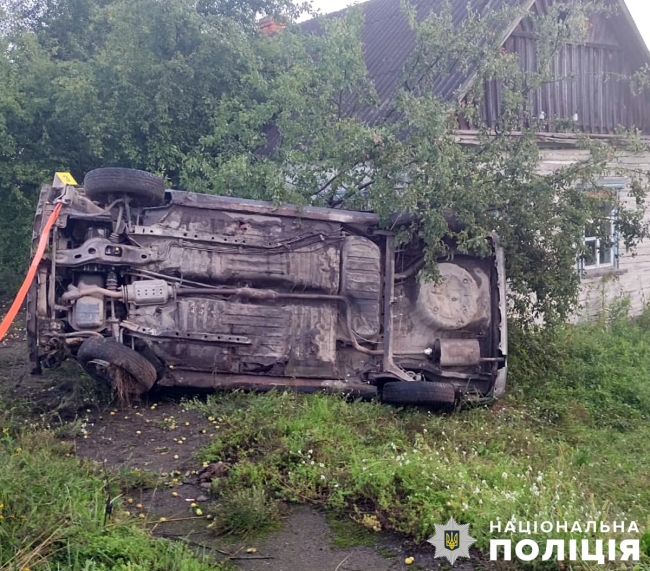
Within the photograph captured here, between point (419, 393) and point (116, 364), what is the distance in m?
2.71

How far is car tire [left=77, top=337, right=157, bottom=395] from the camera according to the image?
6.18 meters

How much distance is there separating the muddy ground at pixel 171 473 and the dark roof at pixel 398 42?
5.08m

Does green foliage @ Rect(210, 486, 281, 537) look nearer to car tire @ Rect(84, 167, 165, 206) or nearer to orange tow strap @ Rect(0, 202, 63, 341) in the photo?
orange tow strap @ Rect(0, 202, 63, 341)

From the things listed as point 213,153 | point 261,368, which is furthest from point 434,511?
point 213,153

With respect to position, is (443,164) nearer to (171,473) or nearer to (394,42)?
(171,473)

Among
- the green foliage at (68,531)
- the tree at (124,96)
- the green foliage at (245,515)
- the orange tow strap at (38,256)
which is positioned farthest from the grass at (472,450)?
the tree at (124,96)

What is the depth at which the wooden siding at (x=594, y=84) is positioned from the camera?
436 inches

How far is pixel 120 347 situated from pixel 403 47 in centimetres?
772

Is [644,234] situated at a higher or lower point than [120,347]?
higher

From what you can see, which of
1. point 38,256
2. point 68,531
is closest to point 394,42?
point 38,256

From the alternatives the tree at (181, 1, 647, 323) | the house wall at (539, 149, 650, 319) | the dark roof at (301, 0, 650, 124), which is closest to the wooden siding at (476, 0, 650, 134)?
the dark roof at (301, 0, 650, 124)

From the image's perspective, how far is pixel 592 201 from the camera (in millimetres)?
7875

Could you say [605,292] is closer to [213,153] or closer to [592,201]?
[592,201]

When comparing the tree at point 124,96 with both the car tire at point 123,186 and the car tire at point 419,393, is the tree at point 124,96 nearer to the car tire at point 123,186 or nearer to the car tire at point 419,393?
the car tire at point 123,186
